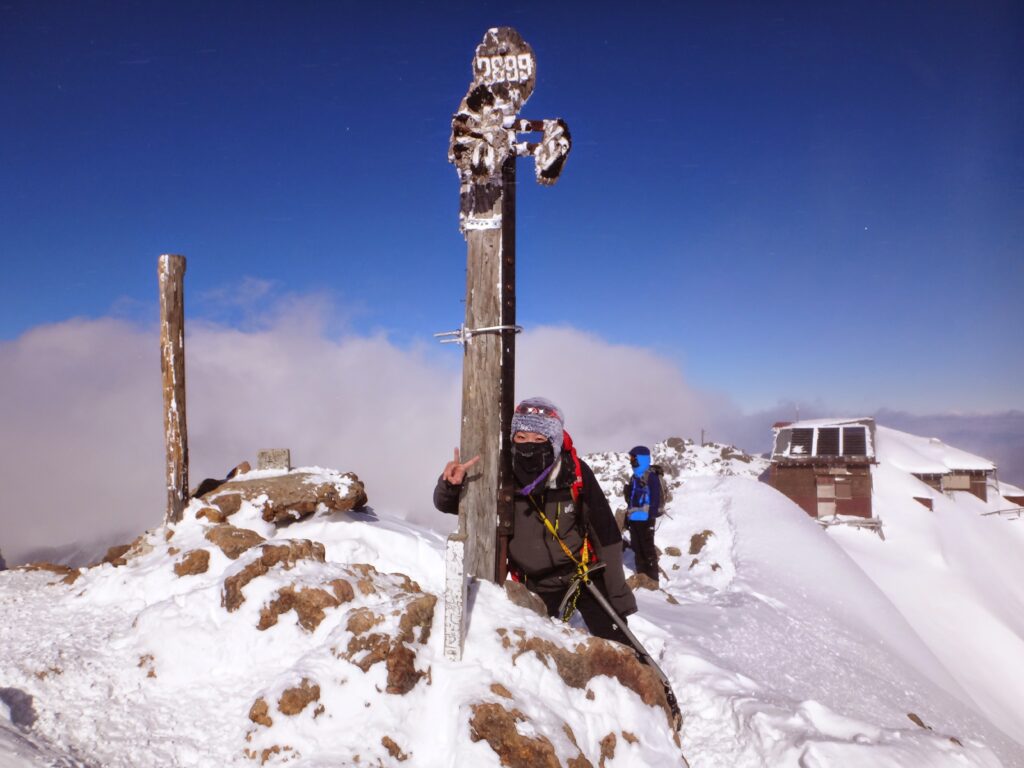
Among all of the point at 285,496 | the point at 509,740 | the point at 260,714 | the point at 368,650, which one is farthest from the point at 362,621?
the point at 285,496

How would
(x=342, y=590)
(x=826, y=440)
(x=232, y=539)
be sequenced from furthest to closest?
(x=826, y=440) < (x=232, y=539) < (x=342, y=590)

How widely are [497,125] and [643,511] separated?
24.8 feet

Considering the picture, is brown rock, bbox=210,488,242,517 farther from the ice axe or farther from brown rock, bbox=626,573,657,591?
brown rock, bbox=626,573,657,591

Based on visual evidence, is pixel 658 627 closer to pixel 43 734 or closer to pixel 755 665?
pixel 755 665

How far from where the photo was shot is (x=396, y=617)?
3.57 m

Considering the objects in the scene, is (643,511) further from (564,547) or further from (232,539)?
(232,539)

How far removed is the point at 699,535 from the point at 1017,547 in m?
32.7

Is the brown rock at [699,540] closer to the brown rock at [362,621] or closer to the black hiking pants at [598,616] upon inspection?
the black hiking pants at [598,616]

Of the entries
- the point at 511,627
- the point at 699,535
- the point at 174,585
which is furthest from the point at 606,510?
the point at 699,535

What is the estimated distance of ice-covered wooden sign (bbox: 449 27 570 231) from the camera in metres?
4.00

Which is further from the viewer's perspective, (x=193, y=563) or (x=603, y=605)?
(x=193, y=563)

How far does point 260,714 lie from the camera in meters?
3.19

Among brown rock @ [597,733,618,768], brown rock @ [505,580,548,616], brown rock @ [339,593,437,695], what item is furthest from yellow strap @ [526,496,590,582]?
brown rock @ [597,733,618,768]

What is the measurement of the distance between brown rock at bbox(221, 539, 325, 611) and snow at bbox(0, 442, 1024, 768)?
0.06 metres
